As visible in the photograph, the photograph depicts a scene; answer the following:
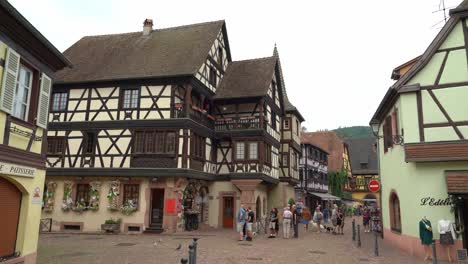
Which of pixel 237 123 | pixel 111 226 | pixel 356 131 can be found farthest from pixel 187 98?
pixel 356 131

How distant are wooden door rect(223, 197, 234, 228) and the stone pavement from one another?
7204 mm

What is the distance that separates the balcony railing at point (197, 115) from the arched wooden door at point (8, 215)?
12.9 meters

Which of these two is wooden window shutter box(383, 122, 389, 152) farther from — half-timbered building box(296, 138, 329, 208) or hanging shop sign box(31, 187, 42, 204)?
half-timbered building box(296, 138, 329, 208)

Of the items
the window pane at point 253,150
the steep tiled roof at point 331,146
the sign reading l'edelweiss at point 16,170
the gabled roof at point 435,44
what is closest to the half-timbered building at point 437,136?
the gabled roof at point 435,44

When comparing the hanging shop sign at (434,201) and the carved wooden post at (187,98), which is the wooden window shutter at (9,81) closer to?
the carved wooden post at (187,98)

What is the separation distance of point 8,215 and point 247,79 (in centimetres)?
1995

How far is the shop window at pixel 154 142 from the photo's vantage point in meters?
22.1

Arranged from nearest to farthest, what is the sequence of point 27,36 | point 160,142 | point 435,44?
point 27,36, point 435,44, point 160,142

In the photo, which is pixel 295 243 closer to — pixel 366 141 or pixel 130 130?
pixel 130 130

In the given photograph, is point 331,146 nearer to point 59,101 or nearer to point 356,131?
point 59,101

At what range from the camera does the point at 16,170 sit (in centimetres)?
960

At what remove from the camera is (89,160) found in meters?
23.1

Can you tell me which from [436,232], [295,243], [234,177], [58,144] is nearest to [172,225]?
[234,177]

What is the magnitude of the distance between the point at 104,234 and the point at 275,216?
31.7 feet
